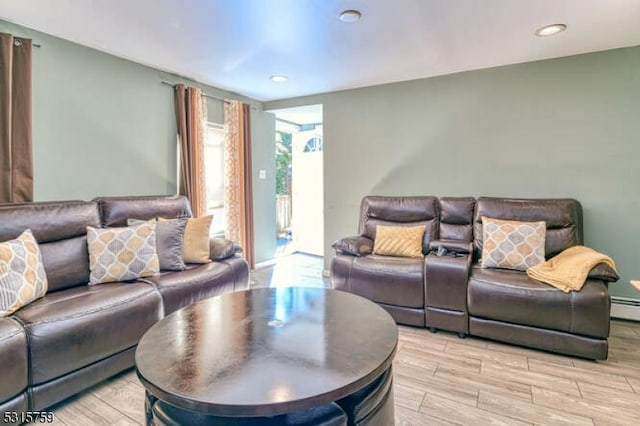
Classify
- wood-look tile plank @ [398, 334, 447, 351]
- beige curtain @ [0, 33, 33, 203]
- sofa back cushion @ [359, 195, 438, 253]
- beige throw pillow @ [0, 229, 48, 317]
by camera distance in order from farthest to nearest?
sofa back cushion @ [359, 195, 438, 253] → wood-look tile plank @ [398, 334, 447, 351] → beige curtain @ [0, 33, 33, 203] → beige throw pillow @ [0, 229, 48, 317]

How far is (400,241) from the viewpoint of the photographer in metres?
3.31

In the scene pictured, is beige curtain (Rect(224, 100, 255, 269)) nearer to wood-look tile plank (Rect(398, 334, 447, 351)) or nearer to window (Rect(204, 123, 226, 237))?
window (Rect(204, 123, 226, 237))

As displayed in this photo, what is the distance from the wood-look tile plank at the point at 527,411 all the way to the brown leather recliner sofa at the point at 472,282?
0.70m

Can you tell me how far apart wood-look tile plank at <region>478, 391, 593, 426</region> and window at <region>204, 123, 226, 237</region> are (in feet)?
11.0

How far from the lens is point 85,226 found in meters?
2.56

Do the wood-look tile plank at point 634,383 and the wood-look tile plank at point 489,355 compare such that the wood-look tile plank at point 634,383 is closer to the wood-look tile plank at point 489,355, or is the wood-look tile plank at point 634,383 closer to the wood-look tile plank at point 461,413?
the wood-look tile plank at point 489,355

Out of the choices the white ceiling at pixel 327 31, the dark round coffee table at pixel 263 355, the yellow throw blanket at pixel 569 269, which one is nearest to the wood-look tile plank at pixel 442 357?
the yellow throw blanket at pixel 569 269

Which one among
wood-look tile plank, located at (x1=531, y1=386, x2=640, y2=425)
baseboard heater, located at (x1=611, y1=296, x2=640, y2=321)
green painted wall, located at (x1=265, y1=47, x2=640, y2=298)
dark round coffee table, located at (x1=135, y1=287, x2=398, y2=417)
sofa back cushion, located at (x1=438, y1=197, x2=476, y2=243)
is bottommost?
wood-look tile plank, located at (x1=531, y1=386, x2=640, y2=425)

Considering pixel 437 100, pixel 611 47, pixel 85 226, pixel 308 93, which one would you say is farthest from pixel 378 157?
pixel 85 226

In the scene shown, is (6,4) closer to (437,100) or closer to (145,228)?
(145,228)

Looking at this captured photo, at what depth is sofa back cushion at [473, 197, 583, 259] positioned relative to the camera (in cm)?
288

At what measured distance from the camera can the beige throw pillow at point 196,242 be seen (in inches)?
115

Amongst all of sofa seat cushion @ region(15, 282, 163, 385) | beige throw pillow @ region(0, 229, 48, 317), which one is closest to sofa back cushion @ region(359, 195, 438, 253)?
sofa seat cushion @ region(15, 282, 163, 385)

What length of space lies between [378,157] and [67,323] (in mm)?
3326
